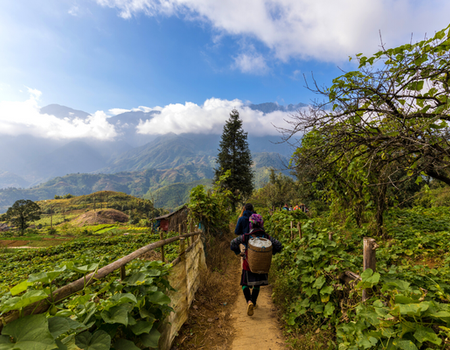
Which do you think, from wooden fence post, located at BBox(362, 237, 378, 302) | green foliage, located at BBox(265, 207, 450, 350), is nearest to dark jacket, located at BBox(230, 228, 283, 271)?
green foliage, located at BBox(265, 207, 450, 350)

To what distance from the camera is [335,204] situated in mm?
7836

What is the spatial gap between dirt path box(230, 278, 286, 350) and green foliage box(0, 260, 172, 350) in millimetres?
1780

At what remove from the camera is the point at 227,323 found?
3930 mm

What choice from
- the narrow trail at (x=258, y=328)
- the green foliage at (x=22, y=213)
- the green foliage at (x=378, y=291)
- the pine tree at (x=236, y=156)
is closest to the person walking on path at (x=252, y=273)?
the narrow trail at (x=258, y=328)

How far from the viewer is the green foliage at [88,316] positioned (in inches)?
43.9

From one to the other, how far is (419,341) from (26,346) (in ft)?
8.58

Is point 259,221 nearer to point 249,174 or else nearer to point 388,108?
point 388,108

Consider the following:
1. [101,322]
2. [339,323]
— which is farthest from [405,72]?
[101,322]

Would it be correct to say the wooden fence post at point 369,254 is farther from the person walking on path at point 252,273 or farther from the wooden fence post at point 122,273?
the wooden fence post at point 122,273

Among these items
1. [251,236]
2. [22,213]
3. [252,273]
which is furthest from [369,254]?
[22,213]

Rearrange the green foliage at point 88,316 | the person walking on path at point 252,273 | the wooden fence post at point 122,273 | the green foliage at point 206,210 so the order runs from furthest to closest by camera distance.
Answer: the green foliage at point 206,210 < the person walking on path at point 252,273 < the wooden fence post at point 122,273 < the green foliage at point 88,316

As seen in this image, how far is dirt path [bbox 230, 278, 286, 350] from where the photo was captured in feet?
11.0

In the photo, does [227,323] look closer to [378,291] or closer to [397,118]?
[378,291]

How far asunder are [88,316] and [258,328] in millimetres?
3271
